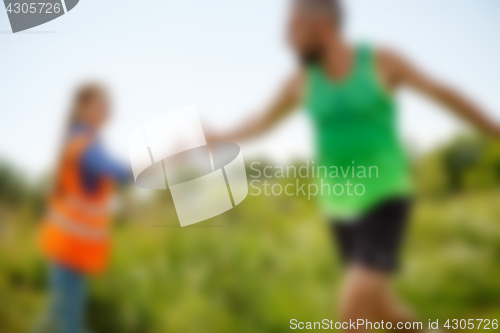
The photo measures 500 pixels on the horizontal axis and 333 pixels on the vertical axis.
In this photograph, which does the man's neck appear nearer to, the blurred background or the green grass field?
the blurred background

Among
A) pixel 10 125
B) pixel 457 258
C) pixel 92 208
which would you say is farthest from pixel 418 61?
pixel 10 125

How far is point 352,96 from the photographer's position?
3.01 feet

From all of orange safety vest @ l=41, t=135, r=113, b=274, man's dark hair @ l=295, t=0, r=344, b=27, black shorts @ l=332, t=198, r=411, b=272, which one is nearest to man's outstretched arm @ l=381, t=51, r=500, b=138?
man's dark hair @ l=295, t=0, r=344, b=27

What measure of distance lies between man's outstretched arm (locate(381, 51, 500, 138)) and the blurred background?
3cm

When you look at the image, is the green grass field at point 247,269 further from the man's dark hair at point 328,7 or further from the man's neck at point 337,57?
the man's dark hair at point 328,7

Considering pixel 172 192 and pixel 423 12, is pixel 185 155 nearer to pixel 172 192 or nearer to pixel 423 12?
pixel 172 192

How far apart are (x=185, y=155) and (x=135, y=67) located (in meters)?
0.28

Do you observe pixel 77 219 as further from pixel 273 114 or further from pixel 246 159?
pixel 273 114

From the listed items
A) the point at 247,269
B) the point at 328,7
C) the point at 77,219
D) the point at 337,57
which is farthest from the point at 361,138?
the point at 77,219

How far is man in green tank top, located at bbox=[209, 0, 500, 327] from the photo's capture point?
3.03 ft

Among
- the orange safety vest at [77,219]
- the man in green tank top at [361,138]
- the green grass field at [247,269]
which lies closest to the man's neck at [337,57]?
the man in green tank top at [361,138]

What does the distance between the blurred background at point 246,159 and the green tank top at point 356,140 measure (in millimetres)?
44

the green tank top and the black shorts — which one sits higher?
the green tank top

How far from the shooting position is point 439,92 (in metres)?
0.97
